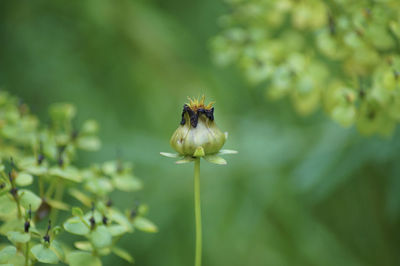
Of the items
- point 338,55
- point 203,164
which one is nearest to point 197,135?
point 338,55

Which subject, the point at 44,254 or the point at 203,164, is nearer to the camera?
the point at 44,254

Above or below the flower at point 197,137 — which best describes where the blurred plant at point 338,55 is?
above

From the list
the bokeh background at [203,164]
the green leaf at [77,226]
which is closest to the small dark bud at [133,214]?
the green leaf at [77,226]

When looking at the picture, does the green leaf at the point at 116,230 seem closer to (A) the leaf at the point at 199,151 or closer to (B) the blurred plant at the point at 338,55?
(A) the leaf at the point at 199,151

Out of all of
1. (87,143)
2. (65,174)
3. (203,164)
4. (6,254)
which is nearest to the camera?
(6,254)

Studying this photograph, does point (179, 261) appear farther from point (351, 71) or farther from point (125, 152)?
point (351, 71)

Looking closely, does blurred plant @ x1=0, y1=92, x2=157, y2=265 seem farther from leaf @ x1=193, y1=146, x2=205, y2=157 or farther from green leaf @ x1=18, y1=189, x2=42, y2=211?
leaf @ x1=193, y1=146, x2=205, y2=157

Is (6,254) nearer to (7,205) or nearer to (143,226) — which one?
(7,205)
